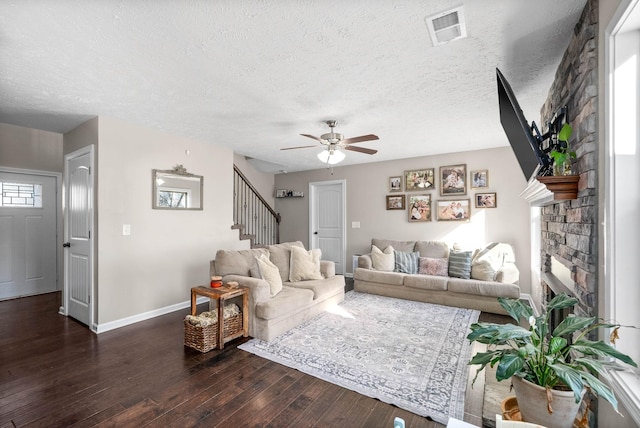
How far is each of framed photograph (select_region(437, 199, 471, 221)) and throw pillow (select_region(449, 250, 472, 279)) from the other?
69cm

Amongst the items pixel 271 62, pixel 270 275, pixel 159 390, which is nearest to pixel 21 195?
pixel 270 275

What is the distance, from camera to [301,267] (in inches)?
152

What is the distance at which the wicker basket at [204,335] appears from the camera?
8.71 ft

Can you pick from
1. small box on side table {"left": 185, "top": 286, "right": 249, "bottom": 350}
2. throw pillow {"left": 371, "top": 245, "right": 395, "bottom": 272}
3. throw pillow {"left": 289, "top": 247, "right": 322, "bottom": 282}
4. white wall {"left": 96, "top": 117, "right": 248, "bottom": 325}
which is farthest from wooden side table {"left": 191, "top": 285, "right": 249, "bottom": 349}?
throw pillow {"left": 371, "top": 245, "right": 395, "bottom": 272}

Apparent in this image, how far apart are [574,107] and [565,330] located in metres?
1.34

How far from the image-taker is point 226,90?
8.44ft

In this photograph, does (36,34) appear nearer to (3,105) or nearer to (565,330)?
(3,105)

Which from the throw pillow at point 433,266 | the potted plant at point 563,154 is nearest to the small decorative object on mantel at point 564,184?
the potted plant at point 563,154

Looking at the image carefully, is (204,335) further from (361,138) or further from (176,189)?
(361,138)

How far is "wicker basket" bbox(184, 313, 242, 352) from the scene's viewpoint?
2.65 metres

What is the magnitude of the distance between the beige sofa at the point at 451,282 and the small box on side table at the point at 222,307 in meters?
2.31

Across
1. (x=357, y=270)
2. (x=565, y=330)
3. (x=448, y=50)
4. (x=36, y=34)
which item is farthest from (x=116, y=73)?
(x=357, y=270)

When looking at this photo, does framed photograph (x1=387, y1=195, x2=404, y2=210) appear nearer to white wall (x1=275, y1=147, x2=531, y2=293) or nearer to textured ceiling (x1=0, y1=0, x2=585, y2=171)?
white wall (x1=275, y1=147, x2=531, y2=293)

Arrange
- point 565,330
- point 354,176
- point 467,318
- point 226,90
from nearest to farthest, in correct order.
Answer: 1. point 565,330
2. point 226,90
3. point 467,318
4. point 354,176
